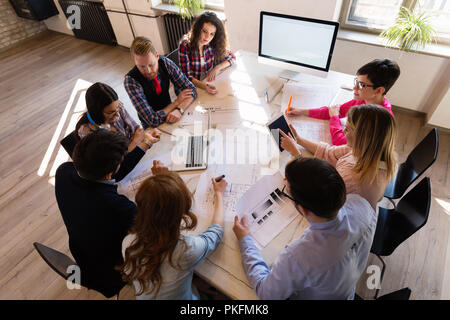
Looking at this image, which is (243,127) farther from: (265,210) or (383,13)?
(383,13)

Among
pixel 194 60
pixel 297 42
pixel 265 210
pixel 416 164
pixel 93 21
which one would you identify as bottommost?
pixel 93 21

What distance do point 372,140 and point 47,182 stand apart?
9.28 ft

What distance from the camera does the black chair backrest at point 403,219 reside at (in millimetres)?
1256

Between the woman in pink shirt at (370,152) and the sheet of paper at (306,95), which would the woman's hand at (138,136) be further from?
the woman in pink shirt at (370,152)

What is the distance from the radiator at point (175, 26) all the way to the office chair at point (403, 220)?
3381mm

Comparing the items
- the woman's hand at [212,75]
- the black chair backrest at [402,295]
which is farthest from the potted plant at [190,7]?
the black chair backrest at [402,295]

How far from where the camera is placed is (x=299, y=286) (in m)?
0.96

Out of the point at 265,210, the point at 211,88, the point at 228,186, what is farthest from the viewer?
the point at 211,88

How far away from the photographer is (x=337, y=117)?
1.63 metres

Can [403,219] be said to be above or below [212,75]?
below

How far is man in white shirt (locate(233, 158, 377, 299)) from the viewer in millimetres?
912

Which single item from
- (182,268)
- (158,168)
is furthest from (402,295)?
(158,168)

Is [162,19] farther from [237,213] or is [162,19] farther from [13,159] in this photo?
[237,213]
